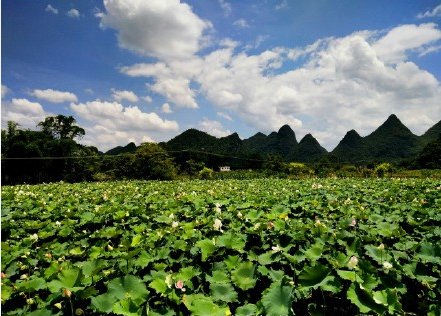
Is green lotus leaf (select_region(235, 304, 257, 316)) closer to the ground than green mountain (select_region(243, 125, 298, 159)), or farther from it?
closer to the ground

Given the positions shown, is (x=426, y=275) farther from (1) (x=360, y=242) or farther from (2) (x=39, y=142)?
(2) (x=39, y=142)

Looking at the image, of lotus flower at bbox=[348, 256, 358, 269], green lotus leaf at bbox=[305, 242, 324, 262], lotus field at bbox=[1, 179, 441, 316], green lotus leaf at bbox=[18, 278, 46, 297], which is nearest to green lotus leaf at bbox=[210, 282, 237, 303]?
lotus field at bbox=[1, 179, 441, 316]

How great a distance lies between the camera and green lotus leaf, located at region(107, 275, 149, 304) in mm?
2217

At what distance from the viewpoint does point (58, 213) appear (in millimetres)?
4758

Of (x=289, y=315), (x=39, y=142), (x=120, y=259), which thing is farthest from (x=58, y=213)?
(x=39, y=142)

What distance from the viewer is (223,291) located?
236cm

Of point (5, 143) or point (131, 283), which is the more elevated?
point (5, 143)

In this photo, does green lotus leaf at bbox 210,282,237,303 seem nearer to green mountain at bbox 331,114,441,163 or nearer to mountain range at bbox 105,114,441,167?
mountain range at bbox 105,114,441,167

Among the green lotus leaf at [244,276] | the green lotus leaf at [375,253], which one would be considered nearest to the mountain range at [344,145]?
the green lotus leaf at [375,253]

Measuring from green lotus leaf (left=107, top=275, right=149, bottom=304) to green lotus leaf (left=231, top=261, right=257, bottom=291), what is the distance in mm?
709

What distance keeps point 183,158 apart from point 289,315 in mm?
74929

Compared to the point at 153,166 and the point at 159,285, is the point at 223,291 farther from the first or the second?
the point at 153,166

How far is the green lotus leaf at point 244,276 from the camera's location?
242 cm

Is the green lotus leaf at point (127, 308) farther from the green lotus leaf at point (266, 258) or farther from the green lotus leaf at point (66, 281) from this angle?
the green lotus leaf at point (266, 258)
